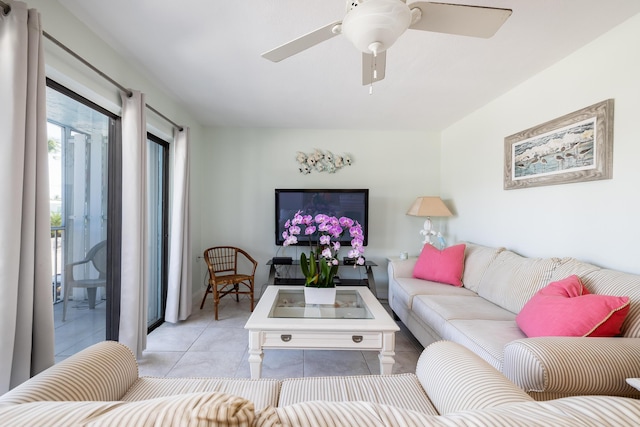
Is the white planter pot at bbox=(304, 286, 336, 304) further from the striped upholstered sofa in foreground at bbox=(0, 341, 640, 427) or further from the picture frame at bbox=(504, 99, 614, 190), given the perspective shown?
the picture frame at bbox=(504, 99, 614, 190)

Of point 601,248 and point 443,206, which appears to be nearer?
point 601,248

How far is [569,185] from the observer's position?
A: 7.09ft

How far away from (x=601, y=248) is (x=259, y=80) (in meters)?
2.85

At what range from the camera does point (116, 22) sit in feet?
5.81

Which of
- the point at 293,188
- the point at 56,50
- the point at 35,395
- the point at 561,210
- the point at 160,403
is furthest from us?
the point at 293,188

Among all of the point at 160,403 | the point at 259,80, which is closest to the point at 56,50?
the point at 259,80

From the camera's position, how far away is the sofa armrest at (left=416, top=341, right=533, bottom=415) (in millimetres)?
848

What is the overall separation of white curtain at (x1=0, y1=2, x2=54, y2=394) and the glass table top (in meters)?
1.19

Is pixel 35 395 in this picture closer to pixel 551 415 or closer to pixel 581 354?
pixel 551 415

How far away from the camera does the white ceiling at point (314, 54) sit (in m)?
1.65

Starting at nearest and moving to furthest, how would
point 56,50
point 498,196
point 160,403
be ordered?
point 160,403 → point 56,50 → point 498,196

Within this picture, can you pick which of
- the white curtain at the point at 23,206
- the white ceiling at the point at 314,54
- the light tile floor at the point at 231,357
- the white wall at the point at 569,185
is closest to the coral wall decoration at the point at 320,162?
the white ceiling at the point at 314,54

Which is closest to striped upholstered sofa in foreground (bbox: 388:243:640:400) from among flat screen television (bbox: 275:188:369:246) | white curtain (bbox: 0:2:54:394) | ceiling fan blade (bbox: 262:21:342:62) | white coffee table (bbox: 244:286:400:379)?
white coffee table (bbox: 244:286:400:379)

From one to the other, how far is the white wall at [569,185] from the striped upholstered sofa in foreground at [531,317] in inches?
9.0
